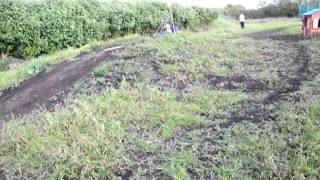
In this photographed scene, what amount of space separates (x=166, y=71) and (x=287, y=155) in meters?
3.04

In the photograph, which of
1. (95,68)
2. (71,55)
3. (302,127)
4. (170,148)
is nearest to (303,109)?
(302,127)

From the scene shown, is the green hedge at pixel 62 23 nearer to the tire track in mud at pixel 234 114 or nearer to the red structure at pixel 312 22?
the red structure at pixel 312 22

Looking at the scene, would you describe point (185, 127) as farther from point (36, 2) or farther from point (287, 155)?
point (36, 2)

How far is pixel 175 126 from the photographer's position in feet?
14.5

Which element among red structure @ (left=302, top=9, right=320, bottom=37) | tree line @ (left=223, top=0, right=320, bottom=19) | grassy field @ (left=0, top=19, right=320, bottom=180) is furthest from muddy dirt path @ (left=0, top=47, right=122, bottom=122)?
tree line @ (left=223, top=0, right=320, bottom=19)

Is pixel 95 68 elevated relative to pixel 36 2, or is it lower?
lower

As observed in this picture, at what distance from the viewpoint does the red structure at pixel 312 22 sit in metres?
10.1

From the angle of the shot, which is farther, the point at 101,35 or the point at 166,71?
the point at 101,35

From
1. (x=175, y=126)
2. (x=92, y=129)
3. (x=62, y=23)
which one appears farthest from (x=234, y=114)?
(x=62, y=23)

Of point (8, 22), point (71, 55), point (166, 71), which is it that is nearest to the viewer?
point (166, 71)

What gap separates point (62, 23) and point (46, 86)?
4286 millimetres

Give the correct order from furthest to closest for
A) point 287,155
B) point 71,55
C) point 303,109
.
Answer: point 71,55 → point 303,109 → point 287,155

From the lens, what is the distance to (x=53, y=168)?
373 centimetres

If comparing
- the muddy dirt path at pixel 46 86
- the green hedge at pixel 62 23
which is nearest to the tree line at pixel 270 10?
the green hedge at pixel 62 23
